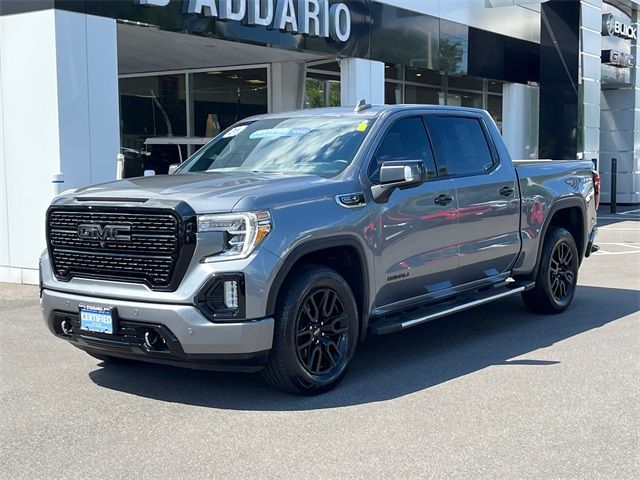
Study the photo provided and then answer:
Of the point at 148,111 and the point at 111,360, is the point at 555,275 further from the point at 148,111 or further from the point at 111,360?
the point at 148,111

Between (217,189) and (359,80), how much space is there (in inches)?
386

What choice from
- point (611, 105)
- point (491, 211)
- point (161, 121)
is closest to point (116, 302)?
point (491, 211)

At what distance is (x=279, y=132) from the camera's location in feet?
22.4

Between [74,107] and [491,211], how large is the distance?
533 cm

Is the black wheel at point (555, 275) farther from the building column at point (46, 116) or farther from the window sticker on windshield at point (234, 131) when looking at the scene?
the building column at point (46, 116)

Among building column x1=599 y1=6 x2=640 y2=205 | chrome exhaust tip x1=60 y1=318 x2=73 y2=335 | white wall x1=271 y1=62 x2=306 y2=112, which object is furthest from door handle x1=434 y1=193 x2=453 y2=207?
building column x1=599 y1=6 x2=640 y2=205

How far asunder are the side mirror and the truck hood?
396 millimetres

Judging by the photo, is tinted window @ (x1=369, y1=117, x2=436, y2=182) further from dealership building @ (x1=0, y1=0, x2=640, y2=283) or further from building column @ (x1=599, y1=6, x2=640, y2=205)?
building column @ (x1=599, y1=6, x2=640, y2=205)

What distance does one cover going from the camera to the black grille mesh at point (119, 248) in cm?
518

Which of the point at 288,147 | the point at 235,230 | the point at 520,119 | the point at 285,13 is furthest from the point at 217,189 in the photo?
the point at 520,119

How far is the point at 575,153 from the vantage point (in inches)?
824

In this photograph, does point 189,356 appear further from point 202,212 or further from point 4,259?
point 4,259

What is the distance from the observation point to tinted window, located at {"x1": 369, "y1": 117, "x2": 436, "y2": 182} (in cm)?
645

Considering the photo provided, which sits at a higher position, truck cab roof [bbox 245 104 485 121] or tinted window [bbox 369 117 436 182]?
truck cab roof [bbox 245 104 485 121]
